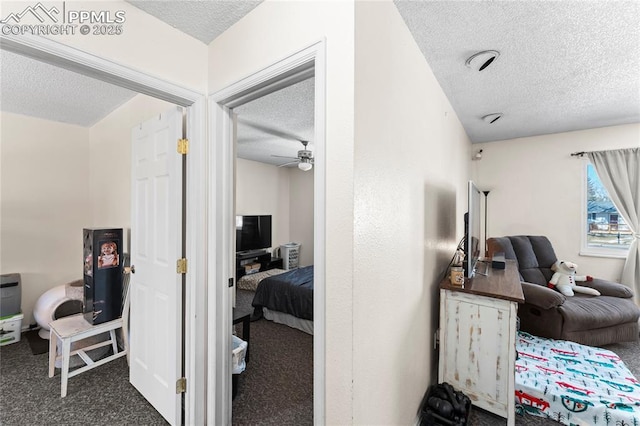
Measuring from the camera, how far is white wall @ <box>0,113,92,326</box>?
3062 millimetres

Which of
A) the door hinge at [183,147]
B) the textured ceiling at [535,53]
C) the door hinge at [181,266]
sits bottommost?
the door hinge at [181,266]

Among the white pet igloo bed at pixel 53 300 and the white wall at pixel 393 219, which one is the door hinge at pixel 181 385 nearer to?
the white wall at pixel 393 219

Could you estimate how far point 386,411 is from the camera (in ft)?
4.14

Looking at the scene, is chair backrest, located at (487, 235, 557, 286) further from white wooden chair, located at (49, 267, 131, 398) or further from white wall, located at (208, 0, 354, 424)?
white wooden chair, located at (49, 267, 131, 398)

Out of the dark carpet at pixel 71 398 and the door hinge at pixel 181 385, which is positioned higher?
the door hinge at pixel 181 385

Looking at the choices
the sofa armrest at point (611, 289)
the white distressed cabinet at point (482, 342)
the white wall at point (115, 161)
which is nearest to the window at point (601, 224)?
the sofa armrest at point (611, 289)

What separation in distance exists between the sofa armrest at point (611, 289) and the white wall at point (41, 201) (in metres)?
6.30

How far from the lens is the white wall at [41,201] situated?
306 centimetres

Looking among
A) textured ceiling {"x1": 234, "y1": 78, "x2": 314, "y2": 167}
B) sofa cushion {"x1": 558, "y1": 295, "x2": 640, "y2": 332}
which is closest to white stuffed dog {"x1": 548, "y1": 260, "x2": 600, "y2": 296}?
sofa cushion {"x1": 558, "y1": 295, "x2": 640, "y2": 332}

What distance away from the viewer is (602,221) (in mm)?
3486

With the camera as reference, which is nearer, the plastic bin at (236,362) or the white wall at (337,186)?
the white wall at (337,186)

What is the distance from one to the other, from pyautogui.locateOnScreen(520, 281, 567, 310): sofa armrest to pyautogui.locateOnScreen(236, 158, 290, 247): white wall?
15.4 ft

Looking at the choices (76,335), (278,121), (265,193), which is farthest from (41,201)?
(265,193)

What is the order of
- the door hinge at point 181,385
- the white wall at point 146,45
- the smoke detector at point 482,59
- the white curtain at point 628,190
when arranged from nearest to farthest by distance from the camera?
the white wall at point 146,45 < the door hinge at point 181,385 < the smoke detector at point 482,59 < the white curtain at point 628,190
